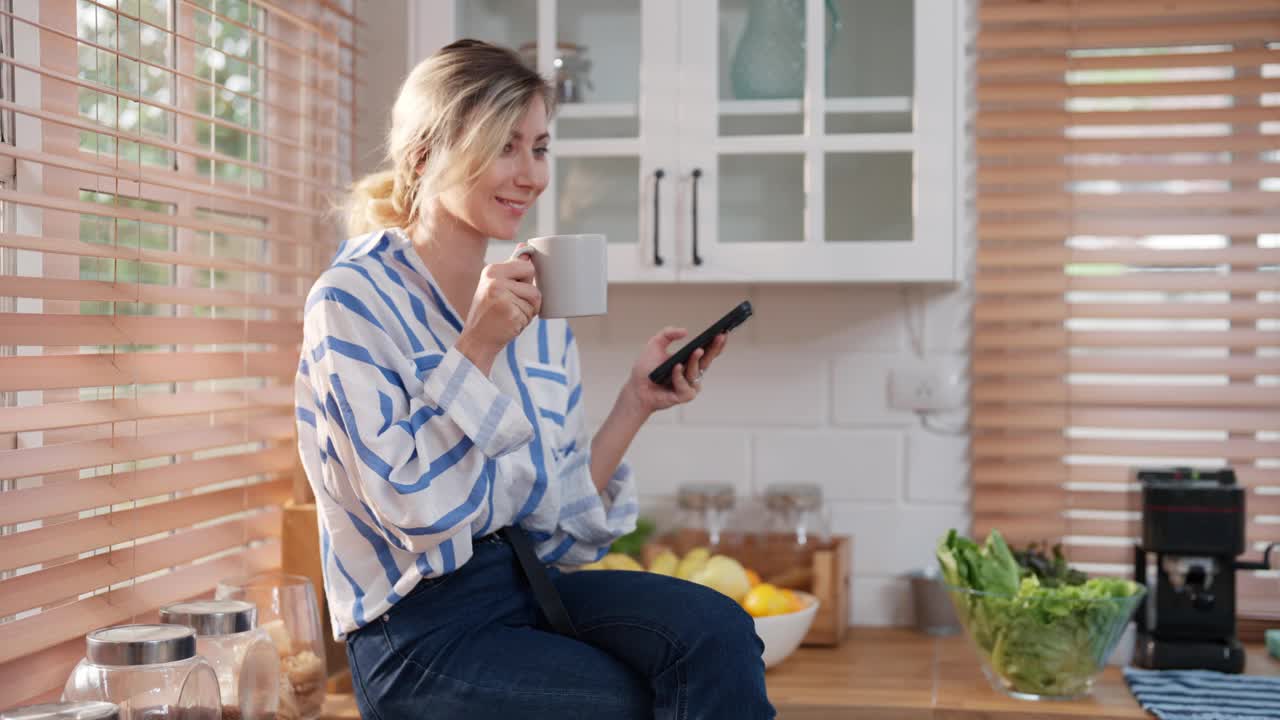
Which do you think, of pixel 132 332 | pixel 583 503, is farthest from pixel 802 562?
pixel 132 332

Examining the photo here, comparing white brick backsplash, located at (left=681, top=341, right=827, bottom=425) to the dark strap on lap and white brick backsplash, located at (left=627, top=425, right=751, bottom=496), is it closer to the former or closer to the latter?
white brick backsplash, located at (left=627, top=425, right=751, bottom=496)

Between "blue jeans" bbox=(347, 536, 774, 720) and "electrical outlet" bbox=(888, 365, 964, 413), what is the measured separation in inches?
38.7

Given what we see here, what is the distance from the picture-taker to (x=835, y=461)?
2.31 meters

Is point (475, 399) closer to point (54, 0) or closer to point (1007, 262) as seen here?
point (54, 0)

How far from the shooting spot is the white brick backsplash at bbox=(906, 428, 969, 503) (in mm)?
2275

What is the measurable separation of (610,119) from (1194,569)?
1214 mm

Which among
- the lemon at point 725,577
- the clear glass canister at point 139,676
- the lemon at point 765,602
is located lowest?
the lemon at point 765,602

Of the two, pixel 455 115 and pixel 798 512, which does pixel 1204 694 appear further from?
pixel 455 115

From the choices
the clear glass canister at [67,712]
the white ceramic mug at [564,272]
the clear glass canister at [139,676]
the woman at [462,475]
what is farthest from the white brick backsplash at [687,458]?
the clear glass canister at [67,712]

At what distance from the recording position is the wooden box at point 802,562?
6.91 feet

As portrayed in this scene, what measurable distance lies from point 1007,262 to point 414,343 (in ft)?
4.09

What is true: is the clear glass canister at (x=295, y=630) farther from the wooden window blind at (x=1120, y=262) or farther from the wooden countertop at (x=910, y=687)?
the wooden window blind at (x=1120, y=262)

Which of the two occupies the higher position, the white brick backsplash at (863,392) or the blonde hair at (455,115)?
the blonde hair at (455,115)

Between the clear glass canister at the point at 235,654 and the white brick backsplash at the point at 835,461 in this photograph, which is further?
the white brick backsplash at the point at 835,461
